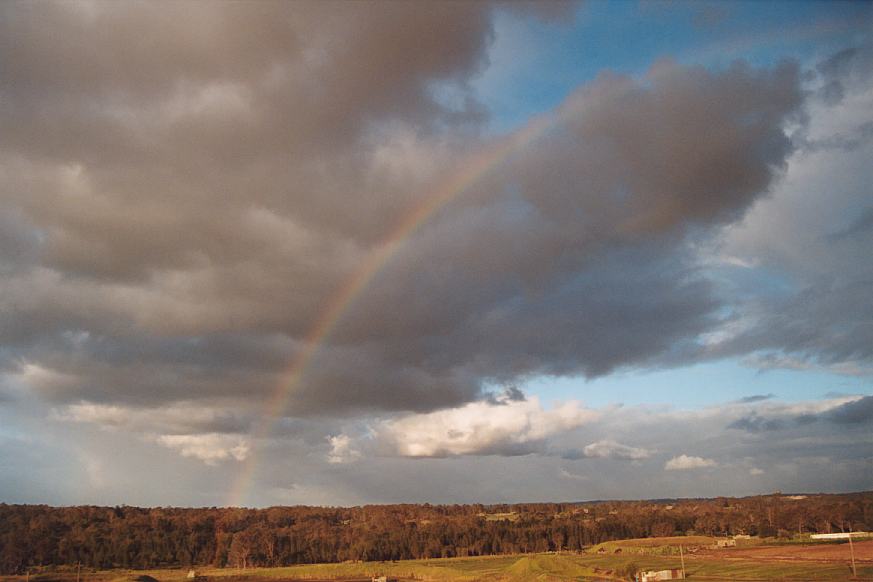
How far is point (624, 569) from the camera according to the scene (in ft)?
324

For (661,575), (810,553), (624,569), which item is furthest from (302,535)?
(810,553)

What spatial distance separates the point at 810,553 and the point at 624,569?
2886 cm

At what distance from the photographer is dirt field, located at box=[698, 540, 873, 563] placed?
93.7 meters

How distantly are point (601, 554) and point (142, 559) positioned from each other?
9352cm

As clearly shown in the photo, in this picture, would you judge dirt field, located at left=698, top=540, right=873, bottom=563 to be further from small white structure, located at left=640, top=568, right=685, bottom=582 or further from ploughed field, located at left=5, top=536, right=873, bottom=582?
small white structure, located at left=640, top=568, right=685, bottom=582

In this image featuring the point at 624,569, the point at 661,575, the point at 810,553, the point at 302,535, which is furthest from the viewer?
the point at 302,535

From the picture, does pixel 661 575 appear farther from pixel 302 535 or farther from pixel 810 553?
pixel 302 535

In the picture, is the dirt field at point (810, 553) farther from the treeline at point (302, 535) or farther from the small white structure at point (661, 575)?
the treeline at point (302, 535)

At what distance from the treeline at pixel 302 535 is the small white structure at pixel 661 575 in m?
82.3

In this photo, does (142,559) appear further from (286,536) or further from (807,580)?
(807,580)

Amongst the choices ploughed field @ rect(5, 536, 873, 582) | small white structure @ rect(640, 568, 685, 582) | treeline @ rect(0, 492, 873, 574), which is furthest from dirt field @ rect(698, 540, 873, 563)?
treeline @ rect(0, 492, 873, 574)

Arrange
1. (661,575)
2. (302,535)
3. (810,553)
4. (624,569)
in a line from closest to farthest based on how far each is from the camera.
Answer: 1. (661,575)
2. (624,569)
3. (810,553)
4. (302,535)

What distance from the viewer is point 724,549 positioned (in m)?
132

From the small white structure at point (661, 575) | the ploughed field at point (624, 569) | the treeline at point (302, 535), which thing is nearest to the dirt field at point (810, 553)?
the ploughed field at point (624, 569)
